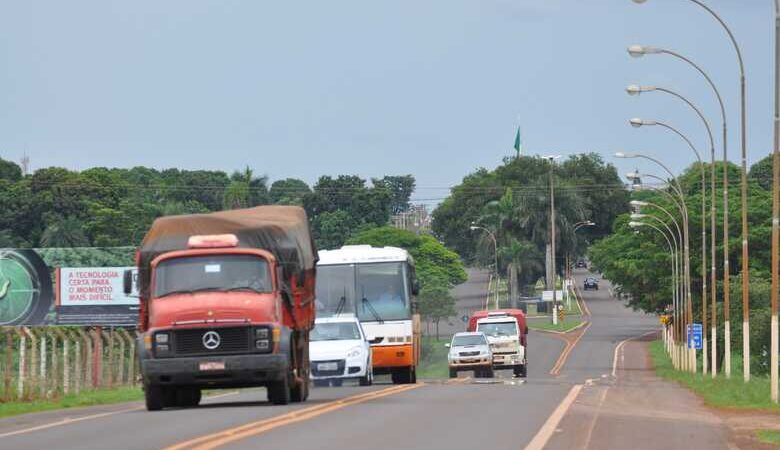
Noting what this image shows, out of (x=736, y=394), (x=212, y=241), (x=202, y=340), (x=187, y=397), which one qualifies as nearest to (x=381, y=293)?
(x=736, y=394)

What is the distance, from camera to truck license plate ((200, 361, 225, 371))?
25047 mm

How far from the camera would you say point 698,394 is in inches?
1499

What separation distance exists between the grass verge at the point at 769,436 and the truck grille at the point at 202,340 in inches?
321

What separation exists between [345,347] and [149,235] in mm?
10915

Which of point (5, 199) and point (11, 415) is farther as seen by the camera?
point (5, 199)

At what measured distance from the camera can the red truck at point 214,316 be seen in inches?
988

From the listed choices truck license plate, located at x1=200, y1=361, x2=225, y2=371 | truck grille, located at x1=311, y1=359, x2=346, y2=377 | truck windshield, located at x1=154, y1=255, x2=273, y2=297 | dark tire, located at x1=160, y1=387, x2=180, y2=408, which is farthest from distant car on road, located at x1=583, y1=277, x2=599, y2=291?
truck license plate, located at x1=200, y1=361, x2=225, y2=371

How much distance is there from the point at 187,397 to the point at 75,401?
7.61 metres

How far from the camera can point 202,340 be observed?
25172 millimetres

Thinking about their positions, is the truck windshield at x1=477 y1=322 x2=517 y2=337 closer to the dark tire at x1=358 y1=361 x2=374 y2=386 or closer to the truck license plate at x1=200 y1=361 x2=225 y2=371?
the dark tire at x1=358 y1=361 x2=374 y2=386

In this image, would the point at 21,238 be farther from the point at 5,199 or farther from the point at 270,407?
the point at 270,407

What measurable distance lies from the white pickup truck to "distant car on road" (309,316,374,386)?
26161mm

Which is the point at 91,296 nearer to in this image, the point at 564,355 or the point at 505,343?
the point at 505,343

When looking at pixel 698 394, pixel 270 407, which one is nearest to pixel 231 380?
pixel 270 407
